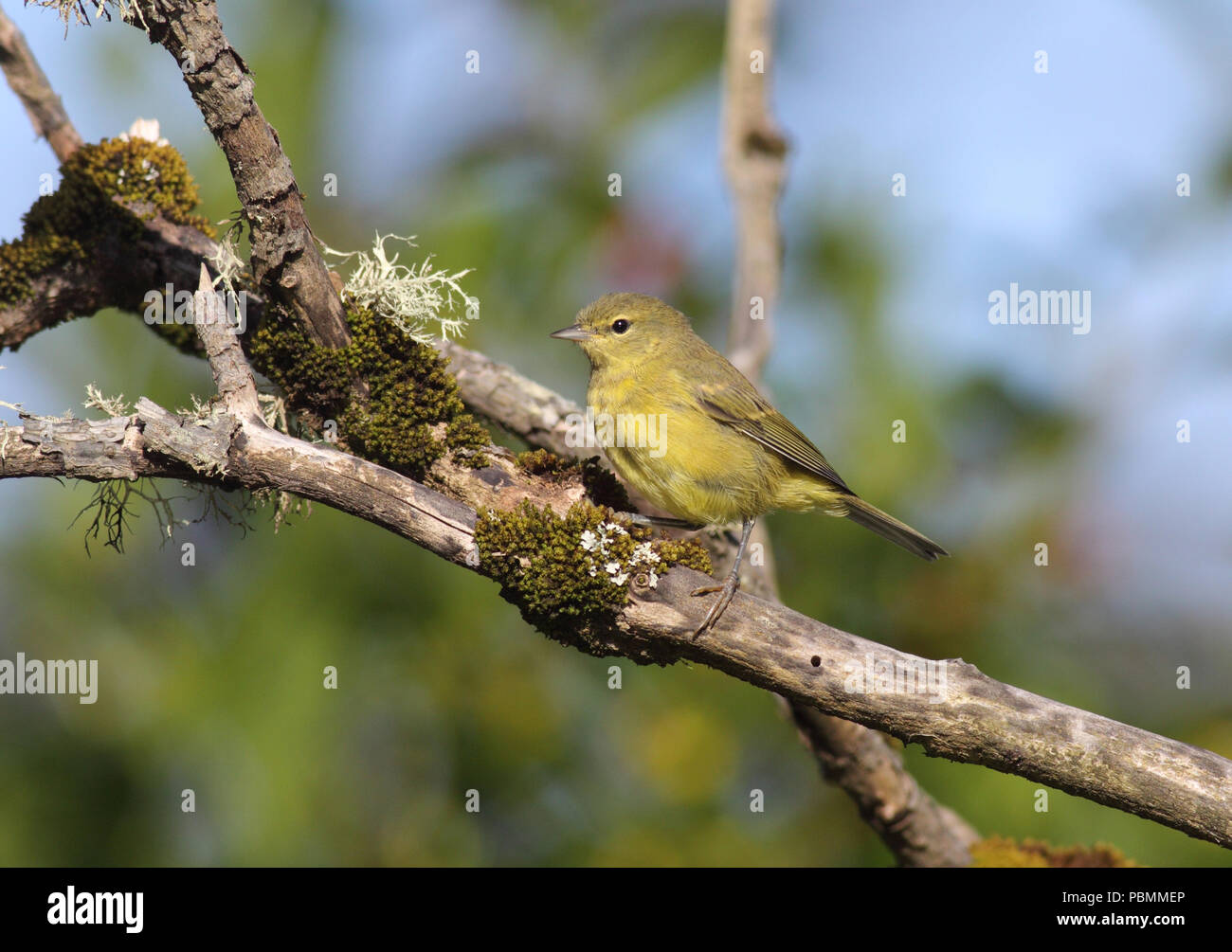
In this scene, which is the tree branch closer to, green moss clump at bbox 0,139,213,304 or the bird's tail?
green moss clump at bbox 0,139,213,304

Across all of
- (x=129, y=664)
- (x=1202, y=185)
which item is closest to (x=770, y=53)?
(x=1202, y=185)

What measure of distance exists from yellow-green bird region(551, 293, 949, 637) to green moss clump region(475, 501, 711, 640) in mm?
783

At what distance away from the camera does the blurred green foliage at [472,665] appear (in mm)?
5387

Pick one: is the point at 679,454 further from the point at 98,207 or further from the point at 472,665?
the point at 98,207

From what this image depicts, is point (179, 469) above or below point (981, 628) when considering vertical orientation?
above

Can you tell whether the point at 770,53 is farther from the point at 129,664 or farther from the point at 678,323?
the point at 129,664

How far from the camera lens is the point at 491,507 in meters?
3.72

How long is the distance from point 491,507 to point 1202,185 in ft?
18.6

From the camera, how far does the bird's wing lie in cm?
488

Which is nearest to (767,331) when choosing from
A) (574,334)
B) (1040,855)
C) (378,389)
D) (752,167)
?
(752,167)

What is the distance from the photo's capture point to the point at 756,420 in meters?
4.96

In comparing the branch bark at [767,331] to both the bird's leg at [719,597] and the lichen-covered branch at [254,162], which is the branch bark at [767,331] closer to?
the bird's leg at [719,597]

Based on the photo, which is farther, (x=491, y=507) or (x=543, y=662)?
(x=543, y=662)

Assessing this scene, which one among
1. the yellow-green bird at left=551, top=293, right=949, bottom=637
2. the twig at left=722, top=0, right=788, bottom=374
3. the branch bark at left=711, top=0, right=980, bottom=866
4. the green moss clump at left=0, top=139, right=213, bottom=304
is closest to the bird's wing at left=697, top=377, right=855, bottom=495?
the yellow-green bird at left=551, top=293, right=949, bottom=637
